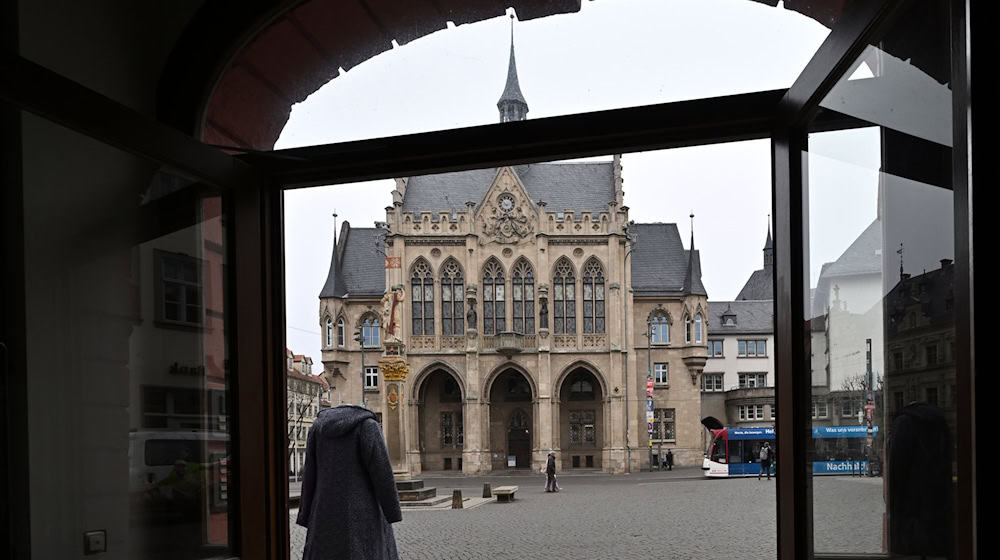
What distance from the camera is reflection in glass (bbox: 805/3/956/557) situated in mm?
1190

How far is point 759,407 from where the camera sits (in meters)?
37.8

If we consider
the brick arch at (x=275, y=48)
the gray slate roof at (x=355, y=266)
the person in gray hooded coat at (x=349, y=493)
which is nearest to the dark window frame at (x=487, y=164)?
the brick arch at (x=275, y=48)

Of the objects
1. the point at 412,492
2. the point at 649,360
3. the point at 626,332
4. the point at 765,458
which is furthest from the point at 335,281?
the point at 765,458

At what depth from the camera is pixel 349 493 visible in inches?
133

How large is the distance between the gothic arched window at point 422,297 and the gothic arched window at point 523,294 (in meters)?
3.37

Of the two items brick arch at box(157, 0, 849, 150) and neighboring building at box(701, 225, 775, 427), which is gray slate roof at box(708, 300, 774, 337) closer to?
neighboring building at box(701, 225, 775, 427)

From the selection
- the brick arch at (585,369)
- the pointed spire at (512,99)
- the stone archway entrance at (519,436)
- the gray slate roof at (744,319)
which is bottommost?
the stone archway entrance at (519,436)

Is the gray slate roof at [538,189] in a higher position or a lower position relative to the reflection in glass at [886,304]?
higher

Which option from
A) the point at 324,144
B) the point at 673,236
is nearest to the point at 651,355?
the point at 673,236

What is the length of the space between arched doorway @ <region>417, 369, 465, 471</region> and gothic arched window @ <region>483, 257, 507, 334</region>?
2673mm

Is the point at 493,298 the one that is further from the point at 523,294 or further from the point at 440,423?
the point at 440,423

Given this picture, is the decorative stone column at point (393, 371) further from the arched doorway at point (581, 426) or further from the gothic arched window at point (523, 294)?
the arched doorway at point (581, 426)

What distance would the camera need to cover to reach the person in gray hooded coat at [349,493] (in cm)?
334

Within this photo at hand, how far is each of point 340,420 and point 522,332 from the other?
30488mm
